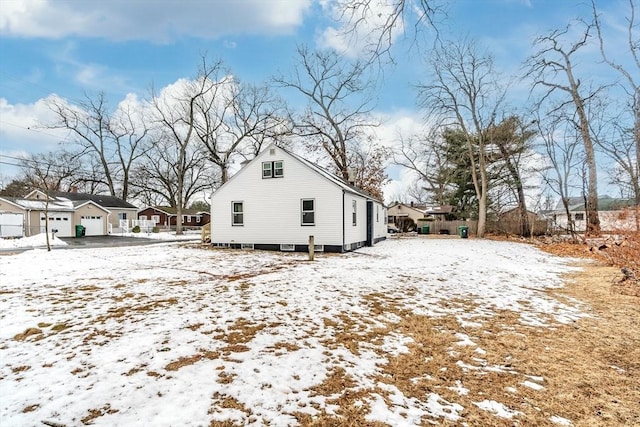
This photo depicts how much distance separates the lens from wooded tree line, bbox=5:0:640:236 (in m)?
16.2

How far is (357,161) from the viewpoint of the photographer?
101 feet

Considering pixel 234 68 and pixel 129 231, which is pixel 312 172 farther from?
pixel 129 231

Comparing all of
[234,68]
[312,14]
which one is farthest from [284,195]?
[234,68]

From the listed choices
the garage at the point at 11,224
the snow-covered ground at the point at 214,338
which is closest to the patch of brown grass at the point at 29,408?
the snow-covered ground at the point at 214,338

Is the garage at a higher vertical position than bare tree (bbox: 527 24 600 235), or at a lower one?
lower

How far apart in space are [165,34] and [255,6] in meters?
10.6

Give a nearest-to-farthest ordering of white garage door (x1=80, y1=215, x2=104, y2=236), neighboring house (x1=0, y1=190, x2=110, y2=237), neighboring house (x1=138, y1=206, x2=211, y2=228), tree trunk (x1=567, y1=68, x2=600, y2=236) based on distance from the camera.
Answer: tree trunk (x1=567, y1=68, x2=600, y2=236) → neighboring house (x1=0, y1=190, x2=110, y2=237) → white garage door (x1=80, y1=215, x2=104, y2=236) → neighboring house (x1=138, y1=206, x2=211, y2=228)

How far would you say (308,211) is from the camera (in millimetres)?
14766

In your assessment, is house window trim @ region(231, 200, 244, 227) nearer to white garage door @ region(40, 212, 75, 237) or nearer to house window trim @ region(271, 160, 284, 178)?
house window trim @ region(271, 160, 284, 178)

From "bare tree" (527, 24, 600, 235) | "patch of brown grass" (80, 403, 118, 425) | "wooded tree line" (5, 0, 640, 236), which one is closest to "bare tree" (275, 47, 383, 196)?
"wooded tree line" (5, 0, 640, 236)

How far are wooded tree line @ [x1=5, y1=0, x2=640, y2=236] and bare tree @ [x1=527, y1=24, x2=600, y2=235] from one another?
66 millimetres

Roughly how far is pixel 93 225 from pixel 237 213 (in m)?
21.0

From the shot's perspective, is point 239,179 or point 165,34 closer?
point 165,34

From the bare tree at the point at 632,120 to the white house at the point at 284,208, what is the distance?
43.2 feet
